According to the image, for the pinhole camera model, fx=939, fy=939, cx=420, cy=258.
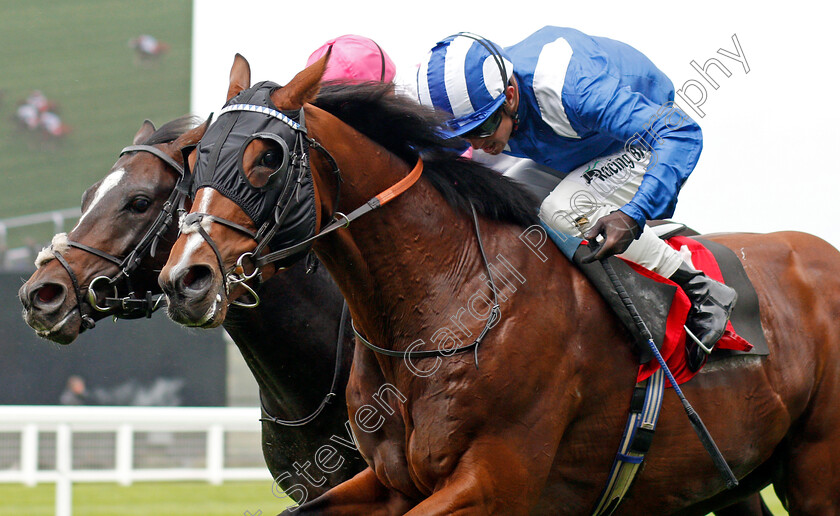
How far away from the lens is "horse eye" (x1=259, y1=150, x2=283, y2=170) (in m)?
2.14

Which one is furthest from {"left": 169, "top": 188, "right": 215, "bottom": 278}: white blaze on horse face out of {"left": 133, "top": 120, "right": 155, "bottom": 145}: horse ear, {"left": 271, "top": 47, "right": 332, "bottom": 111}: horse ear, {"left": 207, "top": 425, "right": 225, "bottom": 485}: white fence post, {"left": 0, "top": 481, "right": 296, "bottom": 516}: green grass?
{"left": 207, "top": 425, "right": 225, "bottom": 485}: white fence post

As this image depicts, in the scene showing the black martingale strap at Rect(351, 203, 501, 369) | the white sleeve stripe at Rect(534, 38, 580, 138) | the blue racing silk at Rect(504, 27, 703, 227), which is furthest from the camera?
the white sleeve stripe at Rect(534, 38, 580, 138)

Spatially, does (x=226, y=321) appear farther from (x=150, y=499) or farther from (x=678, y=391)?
(x=150, y=499)

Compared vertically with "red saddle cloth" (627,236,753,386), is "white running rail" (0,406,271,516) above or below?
below

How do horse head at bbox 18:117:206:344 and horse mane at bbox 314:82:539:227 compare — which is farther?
horse head at bbox 18:117:206:344

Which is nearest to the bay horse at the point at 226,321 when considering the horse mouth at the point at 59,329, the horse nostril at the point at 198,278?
the horse mouth at the point at 59,329

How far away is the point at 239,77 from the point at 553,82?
856 millimetres

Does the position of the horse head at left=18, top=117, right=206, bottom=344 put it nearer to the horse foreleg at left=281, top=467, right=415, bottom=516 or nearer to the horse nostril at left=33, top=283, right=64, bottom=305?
the horse nostril at left=33, top=283, right=64, bottom=305

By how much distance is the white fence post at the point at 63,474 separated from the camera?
495 cm

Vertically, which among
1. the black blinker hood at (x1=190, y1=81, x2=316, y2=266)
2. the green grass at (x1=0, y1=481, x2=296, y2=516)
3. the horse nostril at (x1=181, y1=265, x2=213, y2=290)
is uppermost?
the black blinker hood at (x1=190, y1=81, x2=316, y2=266)

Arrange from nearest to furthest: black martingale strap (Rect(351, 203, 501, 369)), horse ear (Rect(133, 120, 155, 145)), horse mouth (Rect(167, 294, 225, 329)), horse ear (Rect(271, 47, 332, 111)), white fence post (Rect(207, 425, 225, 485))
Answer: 1. horse mouth (Rect(167, 294, 225, 329))
2. horse ear (Rect(271, 47, 332, 111))
3. black martingale strap (Rect(351, 203, 501, 369))
4. horse ear (Rect(133, 120, 155, 145))
5. white fence post (Rect(207, 425, 225, 485))

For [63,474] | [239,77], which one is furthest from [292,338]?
[63,474]

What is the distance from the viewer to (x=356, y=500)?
2662mm

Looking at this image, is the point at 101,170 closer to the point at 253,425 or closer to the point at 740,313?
the point at 253,425
